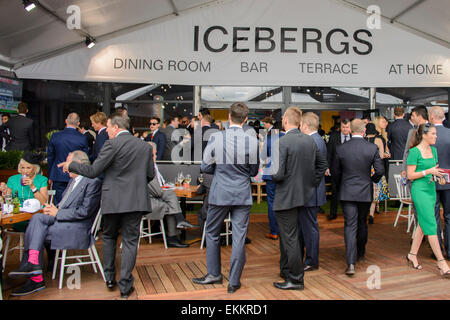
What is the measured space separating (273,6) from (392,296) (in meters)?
6.35

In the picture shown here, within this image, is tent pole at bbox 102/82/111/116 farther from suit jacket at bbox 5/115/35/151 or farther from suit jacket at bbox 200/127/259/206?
suit jacket at bbox 200/127/259/206

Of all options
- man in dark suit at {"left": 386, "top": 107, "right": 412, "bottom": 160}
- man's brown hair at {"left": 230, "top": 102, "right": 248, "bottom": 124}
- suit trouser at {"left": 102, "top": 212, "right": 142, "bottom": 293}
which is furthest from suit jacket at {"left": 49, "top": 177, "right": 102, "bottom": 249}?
man in dark suit at {"left": 386, "top": 107, "right": 412, "bottom": 160}

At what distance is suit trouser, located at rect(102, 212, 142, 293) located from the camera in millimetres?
3322

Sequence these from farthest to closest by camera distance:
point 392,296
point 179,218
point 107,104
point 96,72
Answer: point 107,104 < point 96,72 < point 179,218 < point 392,296

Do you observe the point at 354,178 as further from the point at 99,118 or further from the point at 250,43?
the point at 250,43

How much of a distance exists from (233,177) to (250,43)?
200 inches

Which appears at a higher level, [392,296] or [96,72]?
[96,72]

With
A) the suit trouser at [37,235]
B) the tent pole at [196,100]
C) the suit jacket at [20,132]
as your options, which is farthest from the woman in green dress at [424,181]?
the suit jacket at [20,132]

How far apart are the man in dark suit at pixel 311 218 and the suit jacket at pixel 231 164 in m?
0.74

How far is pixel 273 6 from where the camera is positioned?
794 cm

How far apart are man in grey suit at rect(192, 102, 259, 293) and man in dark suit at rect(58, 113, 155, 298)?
585 mm

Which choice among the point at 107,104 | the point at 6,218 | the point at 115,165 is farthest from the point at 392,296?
the point at 107,104

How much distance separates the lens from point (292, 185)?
11.3 ft
